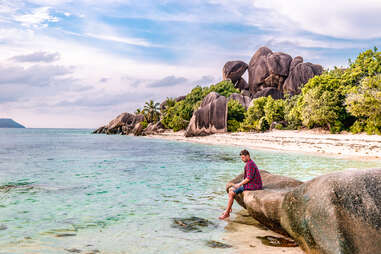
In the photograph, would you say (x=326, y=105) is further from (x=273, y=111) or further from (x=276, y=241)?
(x=276, y=241)

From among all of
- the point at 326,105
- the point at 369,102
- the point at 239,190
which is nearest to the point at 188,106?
the point at 326,105

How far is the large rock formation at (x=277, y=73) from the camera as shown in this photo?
208 ft

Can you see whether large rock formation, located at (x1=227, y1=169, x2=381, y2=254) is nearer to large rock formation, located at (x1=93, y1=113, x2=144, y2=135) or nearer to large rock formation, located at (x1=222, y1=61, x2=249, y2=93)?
large rock formation, located at (x1=222, y1=61, x2=249, y2=93)

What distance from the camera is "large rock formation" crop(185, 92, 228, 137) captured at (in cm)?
5175

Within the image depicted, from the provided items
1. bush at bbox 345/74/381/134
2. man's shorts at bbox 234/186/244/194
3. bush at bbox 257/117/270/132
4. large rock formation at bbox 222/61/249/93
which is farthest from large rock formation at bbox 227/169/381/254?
large rock formation at bbox 222/61/249/93

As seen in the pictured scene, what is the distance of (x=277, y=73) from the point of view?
227 feet

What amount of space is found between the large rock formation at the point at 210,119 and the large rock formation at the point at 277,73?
1764cm

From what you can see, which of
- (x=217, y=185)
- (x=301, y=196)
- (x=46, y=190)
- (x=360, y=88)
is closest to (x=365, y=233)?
(x=301, y=196)

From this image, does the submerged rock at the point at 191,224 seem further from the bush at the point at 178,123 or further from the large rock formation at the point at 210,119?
the bush at the point at 178,123

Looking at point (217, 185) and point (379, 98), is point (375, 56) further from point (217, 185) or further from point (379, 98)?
point (217, 185)

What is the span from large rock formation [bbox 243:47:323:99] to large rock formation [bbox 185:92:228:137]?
57.9 ft

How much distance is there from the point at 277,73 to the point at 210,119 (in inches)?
1053

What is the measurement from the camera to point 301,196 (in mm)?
4551

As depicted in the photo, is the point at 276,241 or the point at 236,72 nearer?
the point at 276,241
